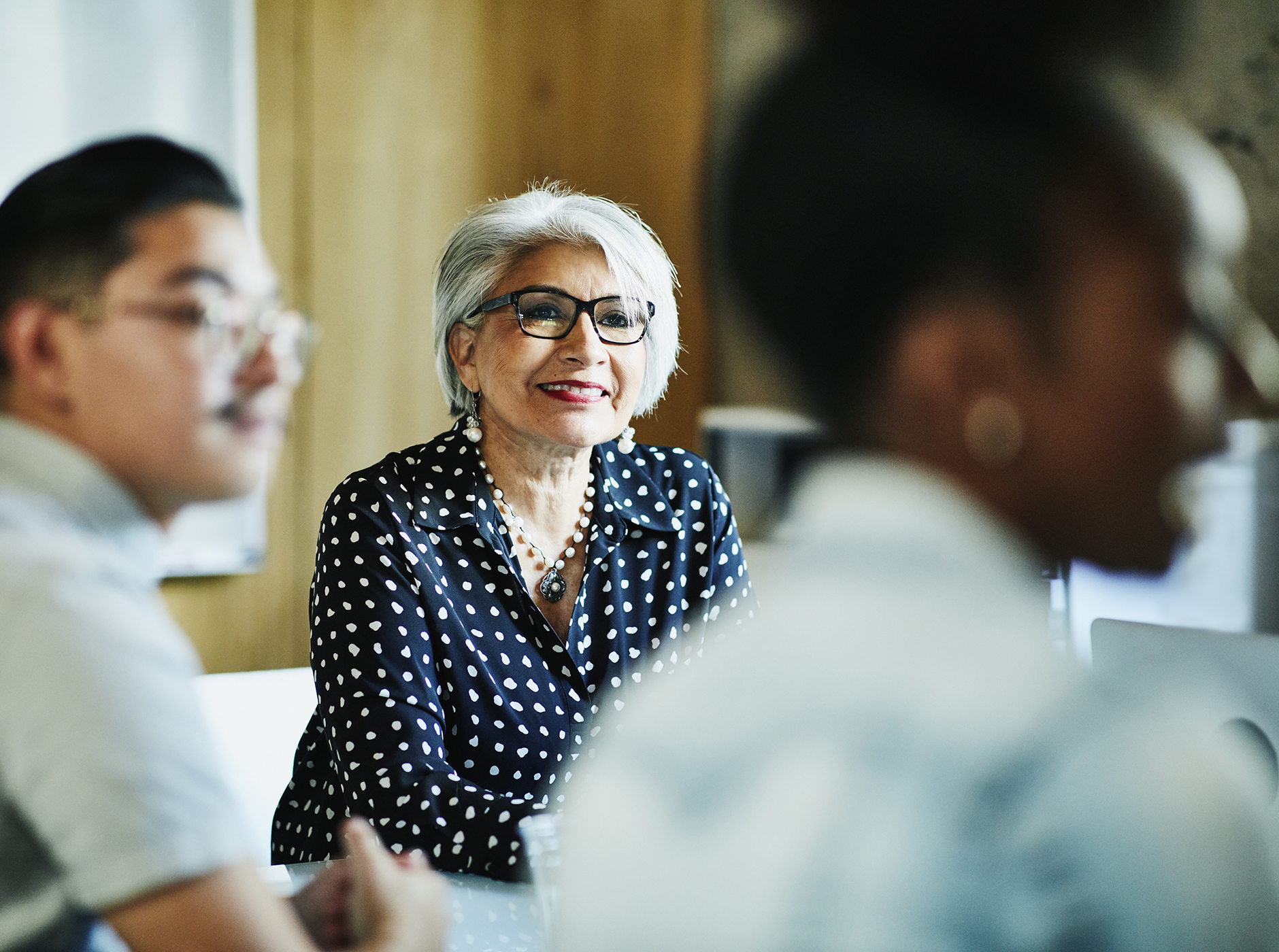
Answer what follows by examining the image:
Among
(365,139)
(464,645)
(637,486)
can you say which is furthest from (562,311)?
(365,139)

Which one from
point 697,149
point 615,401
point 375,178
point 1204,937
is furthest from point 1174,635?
point 375,178

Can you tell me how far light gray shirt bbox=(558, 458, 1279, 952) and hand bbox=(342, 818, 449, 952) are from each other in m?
0.16

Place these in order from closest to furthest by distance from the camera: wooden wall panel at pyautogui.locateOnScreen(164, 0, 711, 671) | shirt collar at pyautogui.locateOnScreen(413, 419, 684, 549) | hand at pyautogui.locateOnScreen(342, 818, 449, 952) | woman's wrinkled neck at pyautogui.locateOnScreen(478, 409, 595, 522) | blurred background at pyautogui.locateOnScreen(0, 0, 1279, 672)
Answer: hand at pyautogui.locateOnScreen(342, 818, 449, 952) → shirt collar at pyautogui.locateOnScreen(413, 419, 684, 549) → woman's wrinkled neck at pyautogui.locateOnScreen(478, 409, 595, 522) → blurred background at pyautogui.locateOnScreen(0, 0, 1279, 672) → wooden wall panel at pyautogui.locateOnScreen(164, 0, 711, 671)

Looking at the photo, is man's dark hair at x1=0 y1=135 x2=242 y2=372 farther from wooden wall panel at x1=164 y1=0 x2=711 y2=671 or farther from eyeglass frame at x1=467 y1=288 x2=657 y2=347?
wooden wall panel at x1=164 y1=0 x2=711 y2=671

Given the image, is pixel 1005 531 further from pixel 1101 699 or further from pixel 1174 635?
pixel 1174 635

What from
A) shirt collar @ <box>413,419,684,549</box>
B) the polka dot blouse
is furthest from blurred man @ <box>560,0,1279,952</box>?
shirt collar @ <box>413,419,684,549</box>

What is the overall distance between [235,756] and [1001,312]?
48.8 inches

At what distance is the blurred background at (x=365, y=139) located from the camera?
8.57ft

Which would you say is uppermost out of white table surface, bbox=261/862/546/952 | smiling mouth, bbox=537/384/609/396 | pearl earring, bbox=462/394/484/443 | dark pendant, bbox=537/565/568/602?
smiling mouth, bbox=537/384/609/396

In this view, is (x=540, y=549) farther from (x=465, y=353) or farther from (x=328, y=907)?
(x=328, y=907)

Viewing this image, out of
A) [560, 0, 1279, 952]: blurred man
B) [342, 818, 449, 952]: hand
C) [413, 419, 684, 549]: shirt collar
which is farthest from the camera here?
[413, 419, 684, 549]: shirt collar

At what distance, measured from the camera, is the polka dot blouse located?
1.08 metres

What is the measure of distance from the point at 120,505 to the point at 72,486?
0.8 inches

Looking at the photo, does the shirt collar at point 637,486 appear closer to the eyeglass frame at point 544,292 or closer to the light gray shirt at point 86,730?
the eyeglass frame at point 544,292
